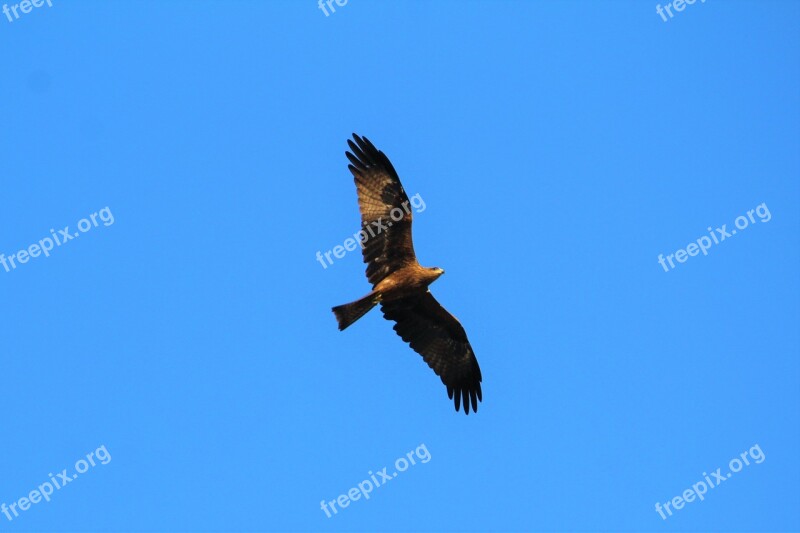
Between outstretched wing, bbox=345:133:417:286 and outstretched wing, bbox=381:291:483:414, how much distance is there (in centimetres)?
79

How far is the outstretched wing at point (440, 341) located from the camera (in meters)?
18.5

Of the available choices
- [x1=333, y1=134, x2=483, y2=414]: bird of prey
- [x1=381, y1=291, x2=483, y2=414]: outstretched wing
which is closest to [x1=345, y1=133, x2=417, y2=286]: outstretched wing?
[x1=333, y1=134, x2=483, y2=414]: bird of prey

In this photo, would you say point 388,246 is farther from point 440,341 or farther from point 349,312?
point 440,341

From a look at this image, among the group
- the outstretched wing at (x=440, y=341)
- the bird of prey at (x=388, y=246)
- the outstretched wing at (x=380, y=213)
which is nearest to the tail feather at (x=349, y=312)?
the bird of prey at (x=388, y=246)

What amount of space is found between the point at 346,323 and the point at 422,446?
17.8 feet

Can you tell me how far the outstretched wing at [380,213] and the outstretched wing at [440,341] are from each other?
2.58 ft

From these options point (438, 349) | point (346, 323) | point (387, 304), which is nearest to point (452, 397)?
point (438, 349)

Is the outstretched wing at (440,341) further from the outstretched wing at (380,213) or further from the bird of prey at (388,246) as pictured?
the outstretched wing at (380,213)

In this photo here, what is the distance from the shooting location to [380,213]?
1783 cm

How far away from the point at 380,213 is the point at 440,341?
2535mm

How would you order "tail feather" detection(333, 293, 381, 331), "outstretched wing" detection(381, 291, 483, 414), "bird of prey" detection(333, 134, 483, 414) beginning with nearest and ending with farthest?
"tail feather" detection(333, 293, 381, 331) < "bird of prey" detection(333, 134, 483, 414) < "outstretched wing" detection(381, 291, 483, 414)

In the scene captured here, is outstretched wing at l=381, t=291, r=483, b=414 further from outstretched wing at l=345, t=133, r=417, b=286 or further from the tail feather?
the tail feather

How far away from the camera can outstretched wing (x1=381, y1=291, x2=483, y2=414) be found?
18516 millimetres

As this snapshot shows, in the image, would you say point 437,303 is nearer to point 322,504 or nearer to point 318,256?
point 318,256
